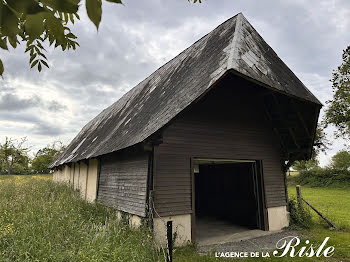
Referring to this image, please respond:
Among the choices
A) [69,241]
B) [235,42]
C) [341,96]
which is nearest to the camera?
[69,241]

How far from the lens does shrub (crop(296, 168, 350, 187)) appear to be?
23781 mm

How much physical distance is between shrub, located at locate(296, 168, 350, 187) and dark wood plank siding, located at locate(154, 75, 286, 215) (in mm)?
20449

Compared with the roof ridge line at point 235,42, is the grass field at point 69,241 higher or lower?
lower

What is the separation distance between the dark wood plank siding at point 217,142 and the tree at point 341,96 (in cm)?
1773

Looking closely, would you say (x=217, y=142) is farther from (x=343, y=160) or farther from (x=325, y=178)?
(x=343, y=160)

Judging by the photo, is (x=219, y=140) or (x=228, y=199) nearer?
(x=219, y=140)

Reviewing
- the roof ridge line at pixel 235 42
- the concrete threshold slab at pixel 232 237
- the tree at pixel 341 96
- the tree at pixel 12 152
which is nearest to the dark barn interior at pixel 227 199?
the concrete threshold slab at pixel 232 237

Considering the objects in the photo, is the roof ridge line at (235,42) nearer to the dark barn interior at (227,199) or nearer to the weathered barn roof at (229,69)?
the weathered barn roof at (229,69)

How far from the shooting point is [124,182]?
24.1 feet

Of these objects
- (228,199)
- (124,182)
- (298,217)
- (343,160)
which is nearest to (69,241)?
(124,182)

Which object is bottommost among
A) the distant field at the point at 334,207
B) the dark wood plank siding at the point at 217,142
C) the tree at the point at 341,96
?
the distant field at the point at 334,207

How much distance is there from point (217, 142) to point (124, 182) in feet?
10.3

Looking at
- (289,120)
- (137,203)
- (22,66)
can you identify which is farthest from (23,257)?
(289,120)

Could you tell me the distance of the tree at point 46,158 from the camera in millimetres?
40156
